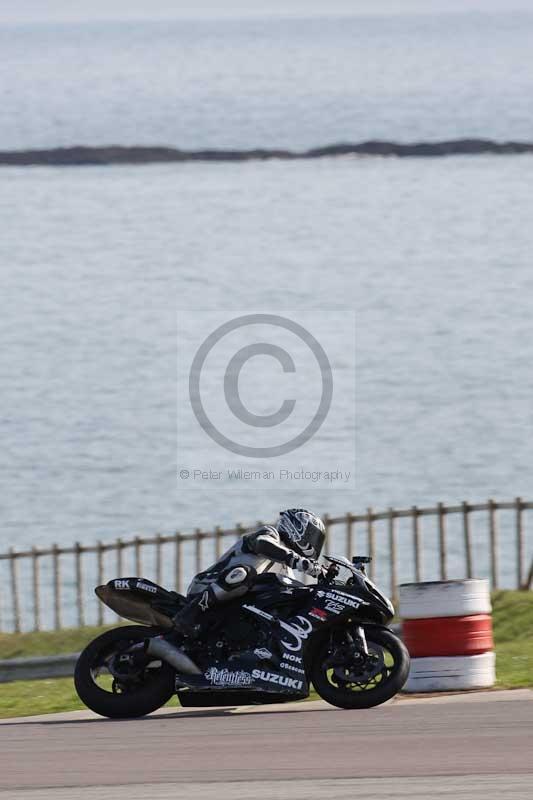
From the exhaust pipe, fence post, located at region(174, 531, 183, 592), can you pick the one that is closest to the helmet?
the exhaust pipe

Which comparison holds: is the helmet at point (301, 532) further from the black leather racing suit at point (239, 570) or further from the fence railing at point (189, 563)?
the fence railing at point (189, 563)

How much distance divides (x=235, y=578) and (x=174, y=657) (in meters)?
0.65

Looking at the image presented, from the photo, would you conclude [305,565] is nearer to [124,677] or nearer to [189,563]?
[124,677]

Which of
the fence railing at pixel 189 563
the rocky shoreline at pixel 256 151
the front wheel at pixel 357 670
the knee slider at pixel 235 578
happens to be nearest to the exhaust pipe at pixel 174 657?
the knee slider at pixel 235 578

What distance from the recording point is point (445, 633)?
494 inches

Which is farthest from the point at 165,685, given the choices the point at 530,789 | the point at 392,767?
the point at 530,789

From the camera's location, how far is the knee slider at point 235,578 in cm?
1184

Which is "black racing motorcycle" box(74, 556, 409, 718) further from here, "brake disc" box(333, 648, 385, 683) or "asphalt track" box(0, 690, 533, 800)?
"asphalt track" box(0, 690, 533, 800)

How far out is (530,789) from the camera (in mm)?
8578

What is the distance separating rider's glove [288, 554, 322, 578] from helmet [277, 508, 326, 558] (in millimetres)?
150

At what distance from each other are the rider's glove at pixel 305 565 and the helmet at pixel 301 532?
150 mm

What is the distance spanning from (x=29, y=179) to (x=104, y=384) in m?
59.5

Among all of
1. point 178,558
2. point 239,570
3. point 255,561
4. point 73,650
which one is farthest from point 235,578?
point 178,558

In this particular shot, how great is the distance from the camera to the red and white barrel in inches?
493
